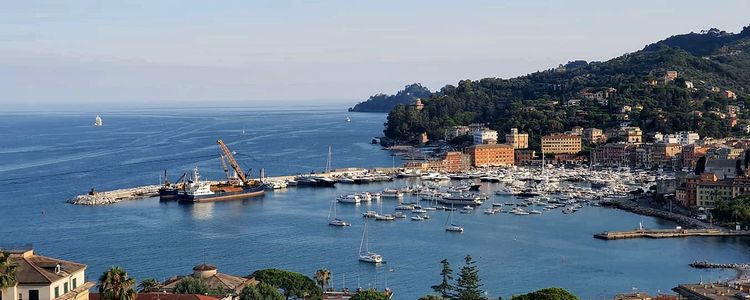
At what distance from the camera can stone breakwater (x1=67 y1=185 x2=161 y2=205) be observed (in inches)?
1524

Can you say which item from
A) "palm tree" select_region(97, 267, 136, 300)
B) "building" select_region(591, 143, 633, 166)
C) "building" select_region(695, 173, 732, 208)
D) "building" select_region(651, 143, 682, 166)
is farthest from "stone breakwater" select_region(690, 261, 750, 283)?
"building" select_region(591, 143, 633, 166)

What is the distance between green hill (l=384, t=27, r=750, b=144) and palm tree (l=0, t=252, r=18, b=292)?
52.3 meters

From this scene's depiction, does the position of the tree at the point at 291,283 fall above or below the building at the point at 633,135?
below

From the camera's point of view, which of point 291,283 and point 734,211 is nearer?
point 291,283

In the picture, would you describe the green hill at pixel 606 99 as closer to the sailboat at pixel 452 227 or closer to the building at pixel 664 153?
the building at pixel 664 153

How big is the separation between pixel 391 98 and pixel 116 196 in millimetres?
110330

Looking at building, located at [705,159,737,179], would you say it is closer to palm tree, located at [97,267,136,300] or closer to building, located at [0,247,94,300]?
palm tree, located at [97,267,136,300]

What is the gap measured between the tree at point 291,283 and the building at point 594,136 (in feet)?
148

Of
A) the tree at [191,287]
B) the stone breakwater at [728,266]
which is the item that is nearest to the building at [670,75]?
the stone breakwater at [728,266]

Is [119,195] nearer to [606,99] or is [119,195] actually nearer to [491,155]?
[491,155]

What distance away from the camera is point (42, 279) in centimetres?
988

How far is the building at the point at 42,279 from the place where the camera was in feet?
32.3

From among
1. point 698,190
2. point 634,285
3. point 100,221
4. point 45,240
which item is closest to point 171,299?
point 634,285

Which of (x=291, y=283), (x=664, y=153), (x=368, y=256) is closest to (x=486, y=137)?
(x=664, y=153)
